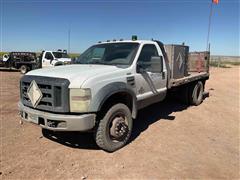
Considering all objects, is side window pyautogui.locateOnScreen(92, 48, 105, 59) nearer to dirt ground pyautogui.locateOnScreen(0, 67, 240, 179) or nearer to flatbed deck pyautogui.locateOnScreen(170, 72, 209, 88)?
dirt ground pyautogui.locateOnScreen(0, 67, 240, 179)

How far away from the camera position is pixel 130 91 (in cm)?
457

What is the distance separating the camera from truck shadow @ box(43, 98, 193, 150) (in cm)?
471

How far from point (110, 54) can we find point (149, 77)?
38.7 inches

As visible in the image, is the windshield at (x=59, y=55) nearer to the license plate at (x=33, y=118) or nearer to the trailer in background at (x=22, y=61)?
the trailer in background at (x=22, y=61)

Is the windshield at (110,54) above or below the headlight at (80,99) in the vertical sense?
above

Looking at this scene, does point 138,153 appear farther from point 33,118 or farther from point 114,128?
point 33,118

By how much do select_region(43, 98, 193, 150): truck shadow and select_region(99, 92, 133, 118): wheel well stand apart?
2.49 ft

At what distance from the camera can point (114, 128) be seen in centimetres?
430

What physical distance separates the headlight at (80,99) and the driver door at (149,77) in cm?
143

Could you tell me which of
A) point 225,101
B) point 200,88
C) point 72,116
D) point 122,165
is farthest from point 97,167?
point 225,101

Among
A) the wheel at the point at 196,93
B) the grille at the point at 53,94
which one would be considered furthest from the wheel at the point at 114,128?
the wheel at the point at 196,93

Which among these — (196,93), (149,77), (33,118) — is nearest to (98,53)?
(149,77)

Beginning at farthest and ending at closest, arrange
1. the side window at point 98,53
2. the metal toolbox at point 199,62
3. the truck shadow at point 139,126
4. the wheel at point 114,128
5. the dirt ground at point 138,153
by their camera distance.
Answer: the metal toolbox at point 199,62 → the side window at point 98,53 → the truck shadow at point 139,126 → the wheel at point 114,128 → the dirt ground at point 138,153

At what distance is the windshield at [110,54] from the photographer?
4.94 m
